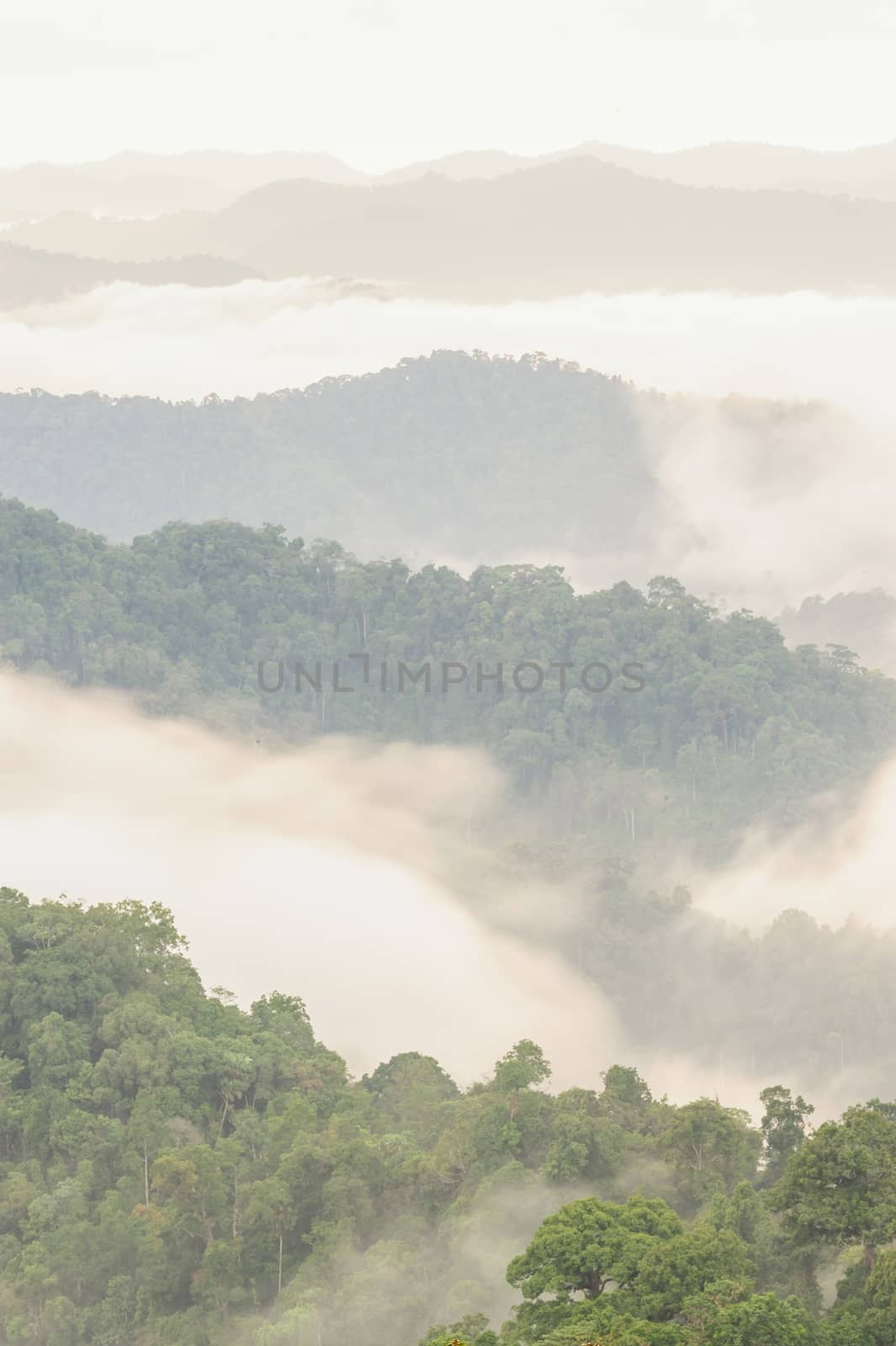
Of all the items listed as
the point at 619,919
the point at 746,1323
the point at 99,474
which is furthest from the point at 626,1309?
the point at 99,474

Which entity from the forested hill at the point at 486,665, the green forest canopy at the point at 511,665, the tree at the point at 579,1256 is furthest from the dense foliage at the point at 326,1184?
the forested hill at the point at 486,665

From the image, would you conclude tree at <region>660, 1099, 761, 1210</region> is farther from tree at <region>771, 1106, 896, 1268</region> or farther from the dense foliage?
tree at <region>771, 1106, 896, 1268</region>

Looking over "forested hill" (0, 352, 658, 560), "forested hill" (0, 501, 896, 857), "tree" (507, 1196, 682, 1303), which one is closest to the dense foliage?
"tree" (507, 1196, 682, 1303)

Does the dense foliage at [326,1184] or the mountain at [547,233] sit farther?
the mountain at [547,233]

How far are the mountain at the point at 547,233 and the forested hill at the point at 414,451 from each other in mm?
31869

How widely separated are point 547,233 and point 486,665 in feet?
344

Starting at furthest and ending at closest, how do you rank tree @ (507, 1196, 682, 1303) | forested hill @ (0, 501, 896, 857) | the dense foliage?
forested hill @ (0, 501, 896, 857)
the dense foliage
tree @ (507, 1196, 682, 1303)

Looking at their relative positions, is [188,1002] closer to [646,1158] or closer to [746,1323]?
[646,1158]

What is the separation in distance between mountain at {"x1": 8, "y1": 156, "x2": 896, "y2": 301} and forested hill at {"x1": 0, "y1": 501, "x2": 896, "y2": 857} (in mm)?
96373

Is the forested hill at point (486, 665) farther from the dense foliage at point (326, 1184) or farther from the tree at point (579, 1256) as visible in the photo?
the tree at point (579, 1256)

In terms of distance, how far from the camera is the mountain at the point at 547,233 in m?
164

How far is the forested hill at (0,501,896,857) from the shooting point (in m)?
68.8

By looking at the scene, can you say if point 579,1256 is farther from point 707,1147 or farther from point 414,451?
point 414,451

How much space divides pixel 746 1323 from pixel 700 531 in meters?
117
